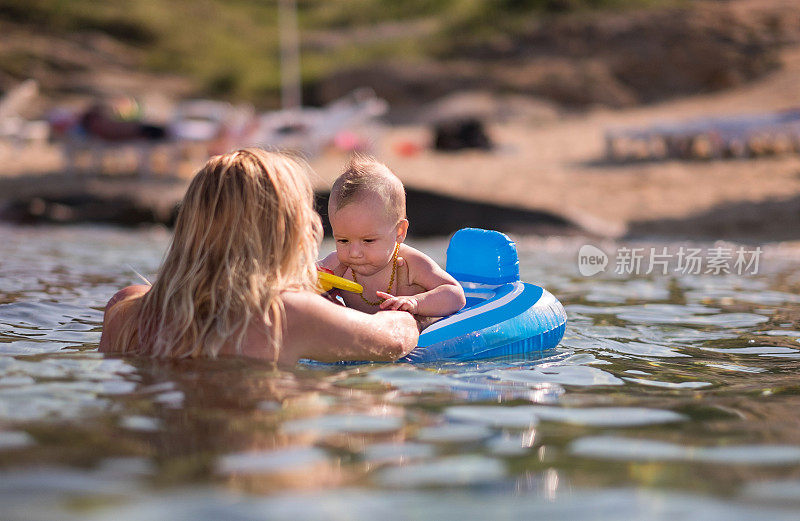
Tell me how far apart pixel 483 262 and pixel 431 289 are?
65 cm

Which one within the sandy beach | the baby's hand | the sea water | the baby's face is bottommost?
the sea water

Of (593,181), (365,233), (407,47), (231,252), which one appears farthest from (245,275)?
(407,47)

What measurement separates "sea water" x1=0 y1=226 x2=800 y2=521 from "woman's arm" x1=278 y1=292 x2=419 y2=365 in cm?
7

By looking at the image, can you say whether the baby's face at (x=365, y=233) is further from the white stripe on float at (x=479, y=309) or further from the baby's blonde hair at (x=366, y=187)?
the white stripe on float at (x=479, y=309)

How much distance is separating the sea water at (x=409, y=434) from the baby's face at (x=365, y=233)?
1.87 ft

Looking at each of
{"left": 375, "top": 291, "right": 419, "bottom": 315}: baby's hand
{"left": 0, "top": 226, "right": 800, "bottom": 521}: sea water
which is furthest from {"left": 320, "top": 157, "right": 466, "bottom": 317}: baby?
{"left": 0, "top": 226, "right": 800, "bottom": 521}: sea water

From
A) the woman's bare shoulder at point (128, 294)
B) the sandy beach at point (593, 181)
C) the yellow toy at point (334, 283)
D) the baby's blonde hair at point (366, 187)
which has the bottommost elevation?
the woman's bare shoulder at point (128, 294)

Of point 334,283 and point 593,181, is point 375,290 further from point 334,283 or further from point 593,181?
point 593,181

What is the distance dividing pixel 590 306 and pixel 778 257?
4.04 meters

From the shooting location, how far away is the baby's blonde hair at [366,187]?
3889 mm

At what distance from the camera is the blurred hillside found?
953 inches

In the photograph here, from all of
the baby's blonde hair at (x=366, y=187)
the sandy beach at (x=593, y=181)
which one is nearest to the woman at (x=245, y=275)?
the baby's blonde hair at (x=366, y=187)

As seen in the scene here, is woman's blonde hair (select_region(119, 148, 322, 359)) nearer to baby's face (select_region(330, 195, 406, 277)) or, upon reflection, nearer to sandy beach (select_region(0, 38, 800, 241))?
baby's face (select_region(330, 195, 406, 277))

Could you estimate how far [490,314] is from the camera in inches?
161
